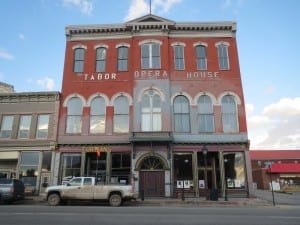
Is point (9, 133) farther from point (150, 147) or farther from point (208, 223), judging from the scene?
point (208, 223)

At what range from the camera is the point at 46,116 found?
25656mm

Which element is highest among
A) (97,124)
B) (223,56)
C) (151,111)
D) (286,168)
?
(223,56)

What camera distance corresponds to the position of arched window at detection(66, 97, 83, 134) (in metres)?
25.2

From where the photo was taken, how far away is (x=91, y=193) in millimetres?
18250

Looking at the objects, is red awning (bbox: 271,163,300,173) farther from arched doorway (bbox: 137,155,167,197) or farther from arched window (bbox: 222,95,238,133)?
arched doorway (bbox: 137,155,167,197)

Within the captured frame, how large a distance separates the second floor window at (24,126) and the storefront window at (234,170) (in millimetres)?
17489

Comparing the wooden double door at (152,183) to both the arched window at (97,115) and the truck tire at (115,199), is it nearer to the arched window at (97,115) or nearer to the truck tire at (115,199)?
the truck tire at (115,199)

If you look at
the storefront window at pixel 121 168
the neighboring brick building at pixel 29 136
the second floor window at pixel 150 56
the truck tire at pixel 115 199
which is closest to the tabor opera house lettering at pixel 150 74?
the second floor window at pixel 150 56

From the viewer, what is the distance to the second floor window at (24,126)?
83.4 feet

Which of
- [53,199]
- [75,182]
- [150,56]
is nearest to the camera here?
[53,199]

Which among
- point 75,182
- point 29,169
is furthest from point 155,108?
point 29,169

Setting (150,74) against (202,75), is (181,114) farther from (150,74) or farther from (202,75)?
(150,74)

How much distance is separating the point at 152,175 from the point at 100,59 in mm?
11951

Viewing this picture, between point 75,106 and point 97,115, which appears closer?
point 97,115
